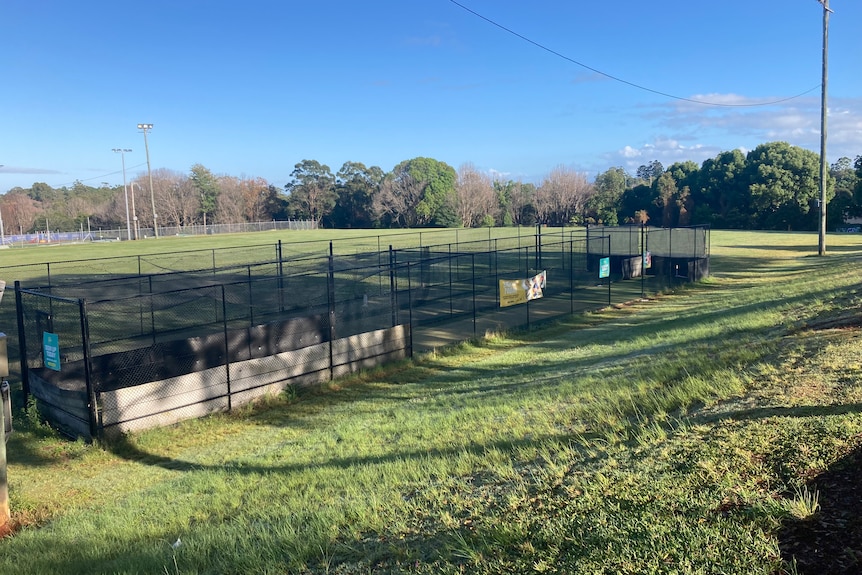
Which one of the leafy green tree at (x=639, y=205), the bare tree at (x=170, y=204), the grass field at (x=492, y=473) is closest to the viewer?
the grass field at (x=492, y=473)

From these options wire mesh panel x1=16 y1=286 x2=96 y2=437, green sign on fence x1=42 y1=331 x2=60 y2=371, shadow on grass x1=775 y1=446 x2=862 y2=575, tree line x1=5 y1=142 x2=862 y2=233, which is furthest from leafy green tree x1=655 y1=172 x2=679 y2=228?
shadow on grass x1=775 y1=446 x2=862 y2=575

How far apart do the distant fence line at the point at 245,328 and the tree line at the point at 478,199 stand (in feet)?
165

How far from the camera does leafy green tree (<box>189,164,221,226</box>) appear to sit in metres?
110

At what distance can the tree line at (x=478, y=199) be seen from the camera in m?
73.6

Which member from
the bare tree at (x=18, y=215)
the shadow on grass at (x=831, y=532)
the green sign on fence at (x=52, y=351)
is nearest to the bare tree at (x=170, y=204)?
the bare tree at (x=18, y=215)

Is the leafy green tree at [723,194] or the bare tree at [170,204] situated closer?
the leafy green tree at [723,194]

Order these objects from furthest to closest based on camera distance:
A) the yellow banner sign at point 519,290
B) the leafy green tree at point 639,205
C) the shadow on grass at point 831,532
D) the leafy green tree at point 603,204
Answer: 1. the leafy green tree at point 603,204
2. the leafy green tree at point 639,205
3. the yellow banner sign at point 519,290
4. the shadow on grass at point 831,532

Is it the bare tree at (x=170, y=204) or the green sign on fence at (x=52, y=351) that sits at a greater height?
the bare tree at (x=170, y=204)

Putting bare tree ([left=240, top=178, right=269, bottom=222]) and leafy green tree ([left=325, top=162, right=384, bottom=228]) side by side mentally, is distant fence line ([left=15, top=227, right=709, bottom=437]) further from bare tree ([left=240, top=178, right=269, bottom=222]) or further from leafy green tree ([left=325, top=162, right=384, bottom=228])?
bare tree ([left=240, top=178, right=269, bottom=222])

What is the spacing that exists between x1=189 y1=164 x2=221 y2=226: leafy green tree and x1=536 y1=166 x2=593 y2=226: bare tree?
57814 millimetres

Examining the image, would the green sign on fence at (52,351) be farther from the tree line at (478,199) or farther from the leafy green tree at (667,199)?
the leafy green tree at (667,199)

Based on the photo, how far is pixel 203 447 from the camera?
9.58 m

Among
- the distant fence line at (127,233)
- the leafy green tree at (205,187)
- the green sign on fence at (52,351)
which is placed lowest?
the green sign on fence at (52,351)

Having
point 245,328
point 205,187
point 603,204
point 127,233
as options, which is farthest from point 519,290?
point 205,187
